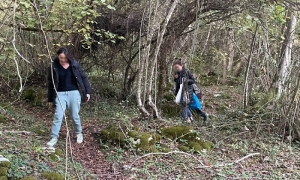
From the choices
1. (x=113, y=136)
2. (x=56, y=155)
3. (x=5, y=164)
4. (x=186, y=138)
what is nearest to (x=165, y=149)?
(x=186, y=138)

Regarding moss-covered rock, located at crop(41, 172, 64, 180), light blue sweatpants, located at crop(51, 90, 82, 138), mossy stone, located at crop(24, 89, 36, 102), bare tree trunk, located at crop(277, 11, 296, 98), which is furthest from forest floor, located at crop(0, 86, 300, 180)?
bare tree trunk, located at crop(277, 11, 296, 98)

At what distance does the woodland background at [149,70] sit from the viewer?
6.66 meters

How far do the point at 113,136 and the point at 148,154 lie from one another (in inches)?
32.8

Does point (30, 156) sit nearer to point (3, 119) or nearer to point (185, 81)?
point (3, 119)

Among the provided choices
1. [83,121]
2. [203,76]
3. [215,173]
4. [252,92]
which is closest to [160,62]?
[83,121]

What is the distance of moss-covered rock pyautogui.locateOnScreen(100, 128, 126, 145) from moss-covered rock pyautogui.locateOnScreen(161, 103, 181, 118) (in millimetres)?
3351

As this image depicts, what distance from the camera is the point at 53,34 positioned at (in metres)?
8.79

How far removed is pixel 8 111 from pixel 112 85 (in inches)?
134

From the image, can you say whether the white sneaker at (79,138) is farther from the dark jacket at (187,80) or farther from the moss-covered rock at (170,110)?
the moss-covered rock at (170,110)

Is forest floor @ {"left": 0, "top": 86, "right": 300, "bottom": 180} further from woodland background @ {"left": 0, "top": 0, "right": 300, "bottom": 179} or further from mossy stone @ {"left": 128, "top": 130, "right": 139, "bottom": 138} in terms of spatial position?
mossy stone @ {"left": 128, "top": 130, "right": 139, "bottom": 138}

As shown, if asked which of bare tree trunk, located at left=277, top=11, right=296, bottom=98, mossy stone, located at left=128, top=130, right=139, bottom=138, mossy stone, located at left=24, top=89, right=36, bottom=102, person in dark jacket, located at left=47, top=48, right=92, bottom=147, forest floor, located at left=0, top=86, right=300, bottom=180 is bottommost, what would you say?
forest floor, located at left=0, top=86, right=300, bottom=180

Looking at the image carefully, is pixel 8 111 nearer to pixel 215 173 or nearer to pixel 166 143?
pixel 166 143

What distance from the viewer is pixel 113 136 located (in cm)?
643

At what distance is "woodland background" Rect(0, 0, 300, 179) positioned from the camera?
666 cm
